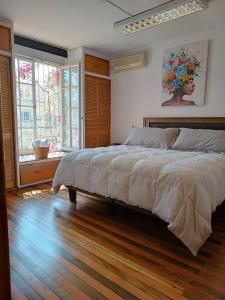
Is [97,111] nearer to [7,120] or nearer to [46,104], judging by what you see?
[46,104]

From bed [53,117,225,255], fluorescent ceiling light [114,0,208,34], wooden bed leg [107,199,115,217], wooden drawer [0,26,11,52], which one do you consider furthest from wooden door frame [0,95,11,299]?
wooden drawer [0,26,11,52]

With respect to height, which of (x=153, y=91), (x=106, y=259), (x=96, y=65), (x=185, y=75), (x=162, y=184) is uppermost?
(x=96, y=65)

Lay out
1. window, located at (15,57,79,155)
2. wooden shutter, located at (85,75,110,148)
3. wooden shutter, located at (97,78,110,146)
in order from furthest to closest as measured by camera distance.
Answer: wooden shutter, located at (97,78,110,146)
wooden shutter, located at (85,75,110,148)
window, located at (15,57,79,155)

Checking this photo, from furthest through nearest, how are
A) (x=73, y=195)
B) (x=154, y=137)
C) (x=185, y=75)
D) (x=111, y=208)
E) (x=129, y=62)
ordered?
(x=129, y=62) < (x=185, y=75) < (x=154, y=137) < (x=73, y=195) < (x=111, y=208)

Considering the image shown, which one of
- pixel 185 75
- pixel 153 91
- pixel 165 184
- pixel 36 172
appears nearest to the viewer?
pixel 165 184

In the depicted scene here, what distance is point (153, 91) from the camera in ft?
13.4

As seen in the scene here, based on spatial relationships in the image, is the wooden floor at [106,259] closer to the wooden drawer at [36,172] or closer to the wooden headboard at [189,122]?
the wooden drawer at [36,172]

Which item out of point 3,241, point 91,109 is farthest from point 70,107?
point 3,241

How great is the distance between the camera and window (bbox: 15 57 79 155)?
3977mm

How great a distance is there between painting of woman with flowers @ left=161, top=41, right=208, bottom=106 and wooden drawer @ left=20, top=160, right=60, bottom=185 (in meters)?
2.27

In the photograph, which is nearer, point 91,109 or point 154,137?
point 154,137

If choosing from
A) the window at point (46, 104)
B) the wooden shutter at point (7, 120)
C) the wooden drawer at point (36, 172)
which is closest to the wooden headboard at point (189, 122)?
the window at point (46, 104)

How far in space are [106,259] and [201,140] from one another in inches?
79.8

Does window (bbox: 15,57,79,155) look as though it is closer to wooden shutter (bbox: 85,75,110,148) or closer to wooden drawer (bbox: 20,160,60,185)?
wooden shutter (bbox: 85,75,110,148)
